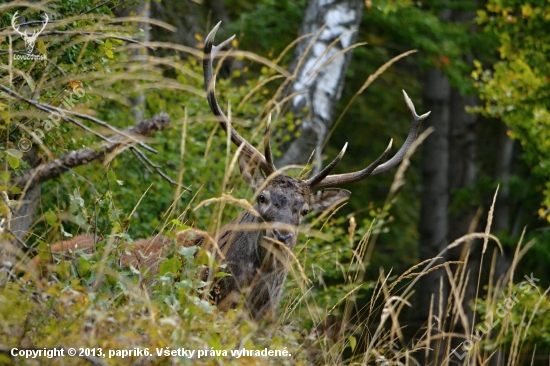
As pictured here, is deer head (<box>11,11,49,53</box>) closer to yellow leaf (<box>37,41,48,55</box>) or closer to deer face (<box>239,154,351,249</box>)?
yellow leaf (<box>37,41,48,55</box>)

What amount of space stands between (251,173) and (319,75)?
3335mm

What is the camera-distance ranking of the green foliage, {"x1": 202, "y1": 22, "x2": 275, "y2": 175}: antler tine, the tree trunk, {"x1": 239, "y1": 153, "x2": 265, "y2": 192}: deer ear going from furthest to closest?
the tree trunk → the green foliage → {"x1": 239, "y1": 153, "x2": 265, "y2": 192}: deer ear → {"x1": 202, "y1": 22, "x2": 275, "y2": 175}: antler tine

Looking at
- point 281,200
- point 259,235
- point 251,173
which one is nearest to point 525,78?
point 251,173

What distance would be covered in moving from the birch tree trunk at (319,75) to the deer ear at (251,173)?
2.40 metres

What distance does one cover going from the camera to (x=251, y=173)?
20.9ft

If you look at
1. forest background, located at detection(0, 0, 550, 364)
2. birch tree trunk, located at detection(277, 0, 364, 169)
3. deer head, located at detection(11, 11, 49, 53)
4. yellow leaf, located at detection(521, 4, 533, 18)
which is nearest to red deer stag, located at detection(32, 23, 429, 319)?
forest background, located at detection(0, 0, 550, 364)

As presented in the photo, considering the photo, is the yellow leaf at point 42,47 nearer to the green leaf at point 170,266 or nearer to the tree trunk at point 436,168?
the green leaf at point 170,266

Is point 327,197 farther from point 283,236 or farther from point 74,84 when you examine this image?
point 74,84

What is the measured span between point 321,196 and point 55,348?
3805mm

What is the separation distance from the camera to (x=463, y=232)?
1518 cm

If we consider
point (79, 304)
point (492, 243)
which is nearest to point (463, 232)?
point (492, 243)

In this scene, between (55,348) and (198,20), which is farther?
(198,20)

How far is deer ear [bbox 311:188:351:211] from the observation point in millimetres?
6660

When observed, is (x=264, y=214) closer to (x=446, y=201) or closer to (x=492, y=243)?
(x=492, y=243)
